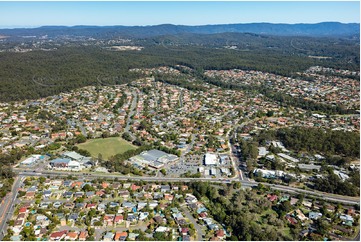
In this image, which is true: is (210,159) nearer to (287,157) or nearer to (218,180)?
(218,180)

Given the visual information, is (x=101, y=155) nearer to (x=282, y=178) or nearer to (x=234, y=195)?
(x=234, y=195)

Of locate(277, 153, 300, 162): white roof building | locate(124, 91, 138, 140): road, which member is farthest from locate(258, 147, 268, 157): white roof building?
locate(124, 91, 138, 140): road

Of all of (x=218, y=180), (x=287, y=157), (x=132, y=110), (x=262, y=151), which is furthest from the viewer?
(x=132, y=110)

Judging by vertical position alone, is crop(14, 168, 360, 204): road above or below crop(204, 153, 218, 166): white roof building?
below

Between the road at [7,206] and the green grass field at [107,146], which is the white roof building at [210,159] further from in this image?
the road at [7,206]

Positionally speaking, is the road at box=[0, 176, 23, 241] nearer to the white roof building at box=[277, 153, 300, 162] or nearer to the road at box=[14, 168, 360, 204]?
the road at box=[14, 168, 360, 204]

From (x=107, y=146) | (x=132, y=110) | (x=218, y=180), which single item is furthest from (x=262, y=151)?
(x=132, y=110)
